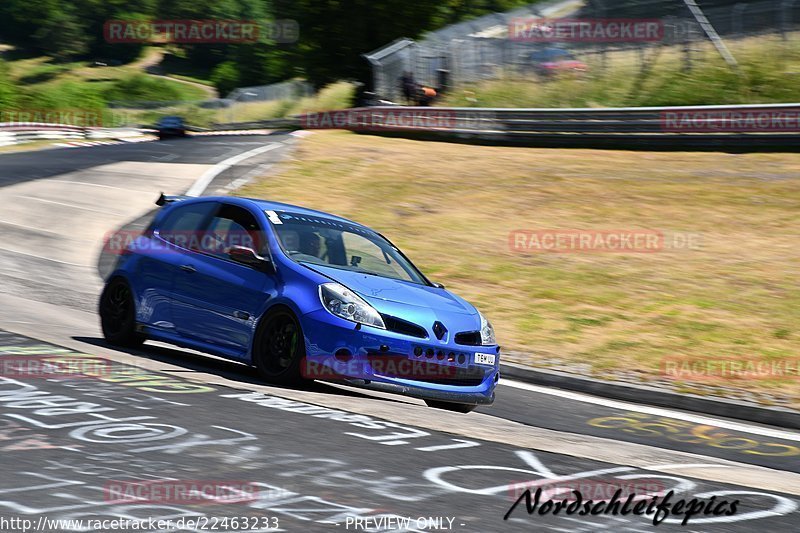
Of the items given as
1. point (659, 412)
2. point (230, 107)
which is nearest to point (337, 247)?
point (659, 412)

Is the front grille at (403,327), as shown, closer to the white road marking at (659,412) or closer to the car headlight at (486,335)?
the car headlight at (486,335)

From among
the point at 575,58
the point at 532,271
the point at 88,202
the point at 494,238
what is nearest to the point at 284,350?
the point at 532,271

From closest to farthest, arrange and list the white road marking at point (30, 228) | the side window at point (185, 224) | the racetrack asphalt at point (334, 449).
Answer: the racetrack asphalt at point (334, 449) → the side window at point (185, 224) → the white road marking at point (30, 228)

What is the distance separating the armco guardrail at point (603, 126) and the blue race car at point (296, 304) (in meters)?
15.6

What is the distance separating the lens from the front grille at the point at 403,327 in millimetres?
8312

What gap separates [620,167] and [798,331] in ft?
36.9

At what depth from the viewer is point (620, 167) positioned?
2353 cm

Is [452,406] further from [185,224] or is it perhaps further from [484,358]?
[185,224]

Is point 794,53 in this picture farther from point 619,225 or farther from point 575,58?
point 619,225

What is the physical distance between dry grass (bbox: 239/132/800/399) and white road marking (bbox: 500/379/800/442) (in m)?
0.79

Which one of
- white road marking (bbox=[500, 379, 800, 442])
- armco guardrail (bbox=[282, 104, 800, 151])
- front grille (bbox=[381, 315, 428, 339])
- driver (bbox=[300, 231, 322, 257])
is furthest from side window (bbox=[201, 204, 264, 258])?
armco guardrail (bbox=[282, 104, 800, 151])

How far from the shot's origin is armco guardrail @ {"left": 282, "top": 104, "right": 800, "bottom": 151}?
918 inches

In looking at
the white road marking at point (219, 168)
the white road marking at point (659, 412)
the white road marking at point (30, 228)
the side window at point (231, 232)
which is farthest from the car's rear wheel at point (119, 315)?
the white road marking at point (219, 168)

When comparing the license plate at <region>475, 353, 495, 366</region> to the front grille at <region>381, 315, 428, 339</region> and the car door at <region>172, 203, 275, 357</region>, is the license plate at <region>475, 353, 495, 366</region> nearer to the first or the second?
the front grille at <region>381, 315, 428, 339</region>
